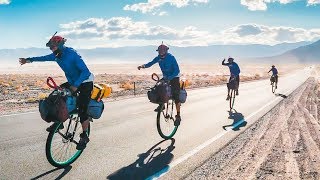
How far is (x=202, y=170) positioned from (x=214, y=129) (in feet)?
15.0

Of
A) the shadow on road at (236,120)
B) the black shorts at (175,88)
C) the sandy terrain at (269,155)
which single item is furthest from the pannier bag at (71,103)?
the shadow on road at (236,120)

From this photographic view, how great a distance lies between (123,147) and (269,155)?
10.1 ft

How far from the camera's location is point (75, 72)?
22.6 feet

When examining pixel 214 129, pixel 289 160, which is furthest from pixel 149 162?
pixel 214 129

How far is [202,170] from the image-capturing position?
695 centimetres

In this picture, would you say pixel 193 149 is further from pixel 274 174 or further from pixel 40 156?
pixel 40 156

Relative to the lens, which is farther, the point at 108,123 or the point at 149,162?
the point at 108,123

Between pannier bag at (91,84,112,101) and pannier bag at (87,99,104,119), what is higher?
pannier bag at (91,84,112,101)

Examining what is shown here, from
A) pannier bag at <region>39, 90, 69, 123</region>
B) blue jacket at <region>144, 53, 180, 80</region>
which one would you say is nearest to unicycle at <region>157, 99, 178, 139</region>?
blue jacket at <region>144, 53, 180, 80</region>

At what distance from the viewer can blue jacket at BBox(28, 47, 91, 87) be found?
6688 millimetres

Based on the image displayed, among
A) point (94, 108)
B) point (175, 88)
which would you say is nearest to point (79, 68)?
point (94, 108)

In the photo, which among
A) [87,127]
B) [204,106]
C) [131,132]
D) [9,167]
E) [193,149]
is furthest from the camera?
[204,106]

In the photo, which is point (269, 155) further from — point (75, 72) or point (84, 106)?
point (75, 72)

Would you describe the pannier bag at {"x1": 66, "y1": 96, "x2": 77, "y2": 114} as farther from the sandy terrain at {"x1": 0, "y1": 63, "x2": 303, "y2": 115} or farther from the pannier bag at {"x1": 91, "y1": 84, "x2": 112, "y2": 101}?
the sandy terrain at {"x1": 0, "y1": 63, "x2": 303, "y2": 115}
